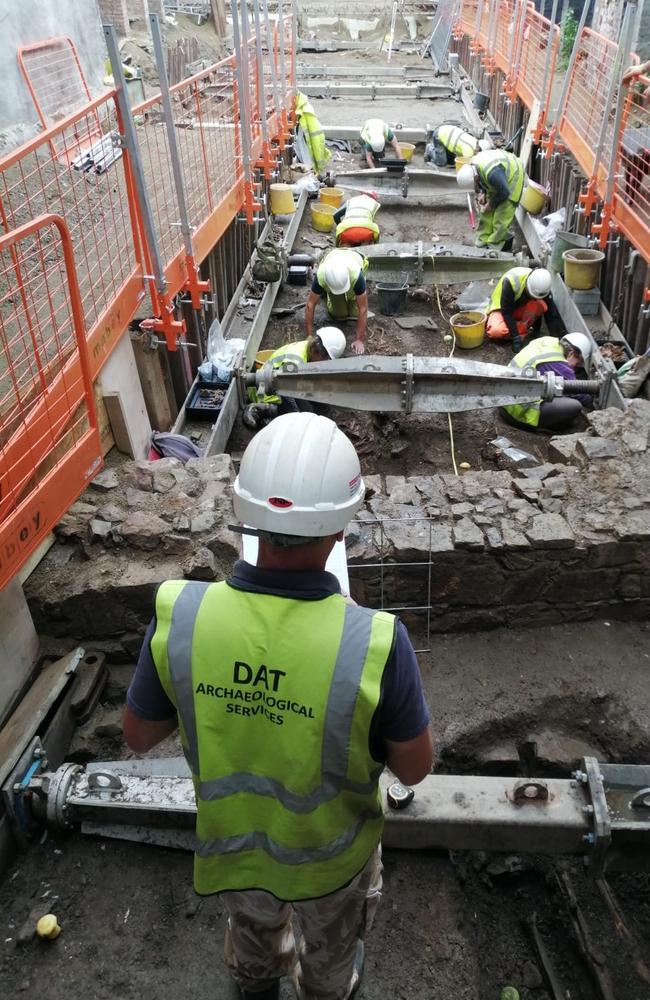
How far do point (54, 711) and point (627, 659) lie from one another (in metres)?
3.17

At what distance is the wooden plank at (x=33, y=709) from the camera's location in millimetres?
3047

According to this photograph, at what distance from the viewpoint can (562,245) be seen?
9094mm

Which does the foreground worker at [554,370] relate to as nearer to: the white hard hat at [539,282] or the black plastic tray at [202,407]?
the white hard hat at [539,282]

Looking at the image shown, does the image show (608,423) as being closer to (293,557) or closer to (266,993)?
(293,557)

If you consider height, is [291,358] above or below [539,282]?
below

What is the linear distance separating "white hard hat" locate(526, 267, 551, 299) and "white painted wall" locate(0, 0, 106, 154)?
6.00m

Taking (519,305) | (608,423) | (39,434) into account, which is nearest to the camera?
(39,434)

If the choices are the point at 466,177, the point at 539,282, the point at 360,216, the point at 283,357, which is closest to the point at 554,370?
the point at 539,282

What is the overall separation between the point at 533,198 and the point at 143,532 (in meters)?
10.0

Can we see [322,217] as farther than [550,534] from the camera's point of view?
Yes

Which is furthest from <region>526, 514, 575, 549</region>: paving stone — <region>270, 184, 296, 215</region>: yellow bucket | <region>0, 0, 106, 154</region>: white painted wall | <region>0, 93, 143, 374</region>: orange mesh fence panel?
<region>270, 184, 296, 215</region>: yellow bucket

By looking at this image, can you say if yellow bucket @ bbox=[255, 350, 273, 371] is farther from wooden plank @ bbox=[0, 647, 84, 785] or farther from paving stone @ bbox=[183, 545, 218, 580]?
wooden plank @ bbox=[0, 647, 84, 785]

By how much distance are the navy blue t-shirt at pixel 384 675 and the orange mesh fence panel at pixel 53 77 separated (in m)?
8.48

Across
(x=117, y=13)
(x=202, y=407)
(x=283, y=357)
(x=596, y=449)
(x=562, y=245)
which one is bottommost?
(x=202, y=407)
